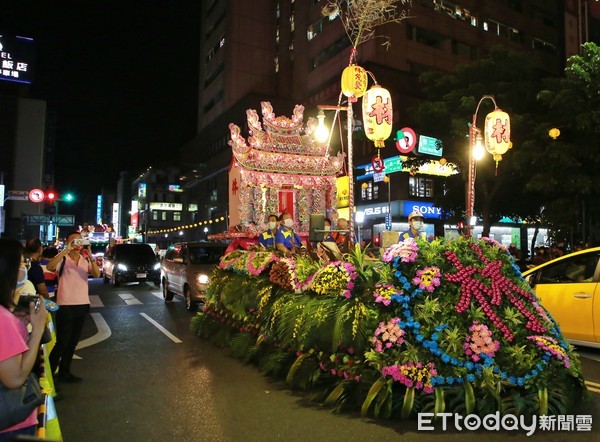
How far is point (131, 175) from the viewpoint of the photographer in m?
104

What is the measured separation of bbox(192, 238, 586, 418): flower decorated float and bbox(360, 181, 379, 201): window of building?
1232 inches

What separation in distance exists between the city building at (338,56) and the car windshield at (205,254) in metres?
11.6

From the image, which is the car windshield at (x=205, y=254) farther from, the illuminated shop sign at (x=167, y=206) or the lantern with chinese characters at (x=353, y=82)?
the illuminated shop sign at (x=167, y=206)

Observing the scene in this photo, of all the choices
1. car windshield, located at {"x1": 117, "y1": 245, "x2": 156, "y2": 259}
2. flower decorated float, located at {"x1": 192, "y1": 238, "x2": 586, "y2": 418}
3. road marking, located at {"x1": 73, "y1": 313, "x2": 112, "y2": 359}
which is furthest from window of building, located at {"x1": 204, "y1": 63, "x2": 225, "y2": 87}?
flower decorated float, located at {"x1": 192, "y1": 238, "x2": 586, "y2": 418}

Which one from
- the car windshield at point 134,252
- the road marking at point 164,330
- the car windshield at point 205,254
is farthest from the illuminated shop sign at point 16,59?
the road marking at point 164,330

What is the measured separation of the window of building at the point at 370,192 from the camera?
119ft

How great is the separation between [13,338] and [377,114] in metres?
10.4

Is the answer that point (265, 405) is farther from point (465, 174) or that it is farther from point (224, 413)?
point (465, 174)

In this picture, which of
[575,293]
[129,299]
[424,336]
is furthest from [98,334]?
[575,293]

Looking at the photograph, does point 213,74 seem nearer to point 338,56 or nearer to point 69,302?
point 338,56

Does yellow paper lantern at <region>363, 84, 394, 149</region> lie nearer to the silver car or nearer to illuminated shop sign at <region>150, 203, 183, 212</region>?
the silver car

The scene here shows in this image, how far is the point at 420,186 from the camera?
114 feet

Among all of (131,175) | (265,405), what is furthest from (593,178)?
(131,175)

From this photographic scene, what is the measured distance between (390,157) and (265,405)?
29.4 metres
